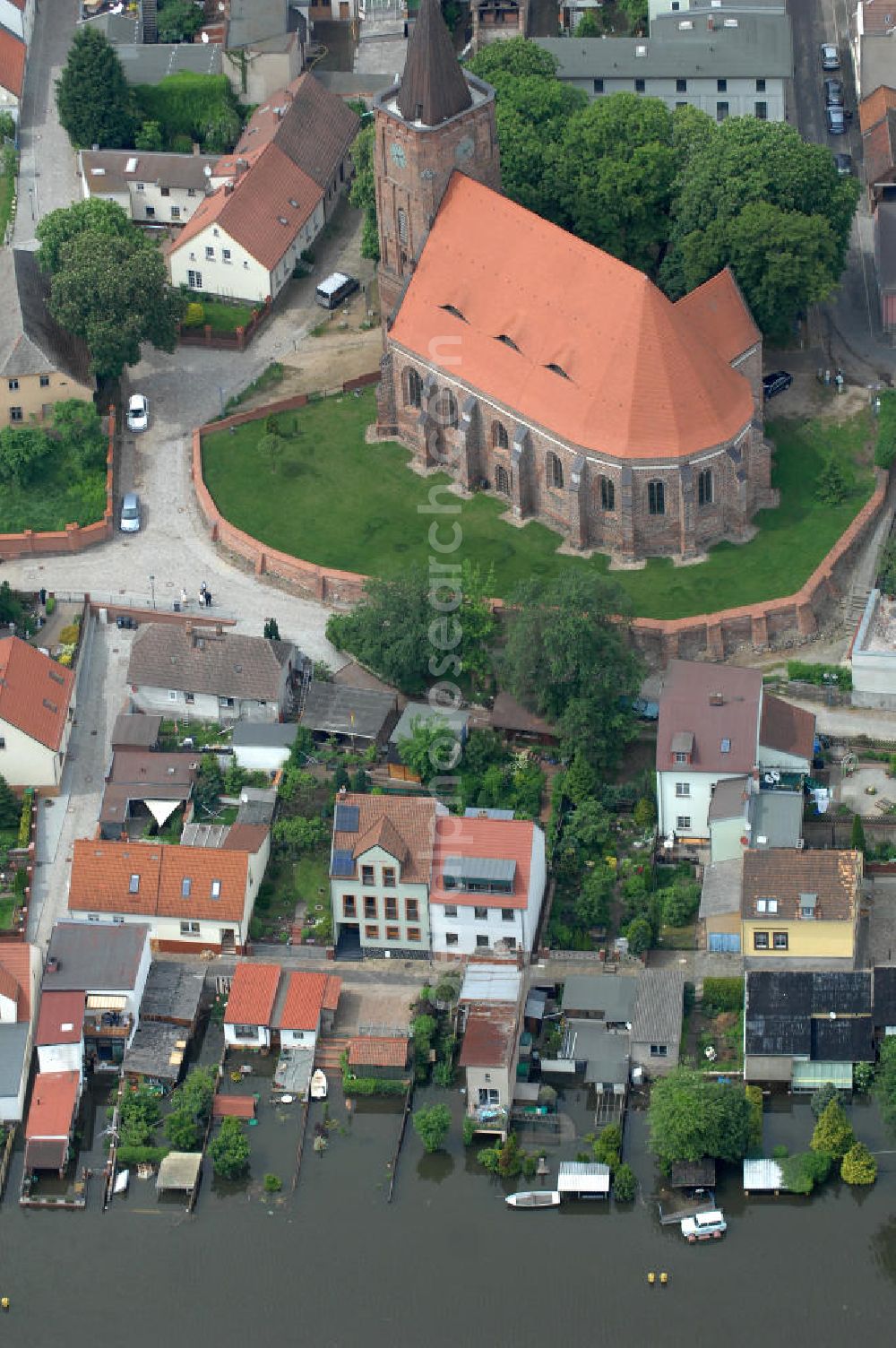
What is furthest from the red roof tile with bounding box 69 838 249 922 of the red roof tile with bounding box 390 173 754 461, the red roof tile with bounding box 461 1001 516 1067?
the red roof tile with bounding box 390 173 754 461

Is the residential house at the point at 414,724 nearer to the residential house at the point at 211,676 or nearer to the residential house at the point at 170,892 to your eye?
the residential house at the point at 211,676

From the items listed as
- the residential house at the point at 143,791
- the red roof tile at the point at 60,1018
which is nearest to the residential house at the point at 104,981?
the red roof tile at the point at 60,1018

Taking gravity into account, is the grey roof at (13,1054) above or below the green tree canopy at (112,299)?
below

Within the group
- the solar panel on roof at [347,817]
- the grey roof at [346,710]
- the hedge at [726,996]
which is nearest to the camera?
the hedge at [726,996]

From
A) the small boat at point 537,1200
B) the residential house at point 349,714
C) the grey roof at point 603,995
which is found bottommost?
the small boat at point 537,1200

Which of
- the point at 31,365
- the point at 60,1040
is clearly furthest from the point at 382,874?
the point at 31,365

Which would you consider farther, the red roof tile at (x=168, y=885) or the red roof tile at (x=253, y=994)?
the red roof tile at (x=168, y=885)
